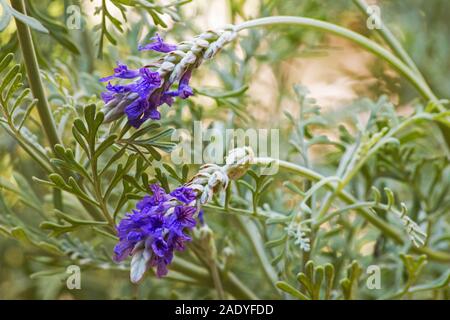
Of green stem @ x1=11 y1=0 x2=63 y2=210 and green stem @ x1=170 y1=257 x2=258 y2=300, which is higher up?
green stem @ x1=11 y1=0 x2=63 y2=210

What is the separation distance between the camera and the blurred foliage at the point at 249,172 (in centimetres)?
39

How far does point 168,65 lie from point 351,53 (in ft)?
1.89

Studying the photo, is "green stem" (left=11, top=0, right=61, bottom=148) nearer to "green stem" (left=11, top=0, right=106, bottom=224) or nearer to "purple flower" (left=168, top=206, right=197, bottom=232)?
"green stem" (left=11, top=0, right=106, bottom=224)

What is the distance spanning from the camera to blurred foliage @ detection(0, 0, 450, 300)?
1.27 ft

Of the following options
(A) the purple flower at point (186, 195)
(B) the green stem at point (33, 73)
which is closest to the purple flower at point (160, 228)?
(A) the purple flower at point (186, 195)

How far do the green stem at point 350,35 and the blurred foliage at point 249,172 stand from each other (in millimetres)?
30

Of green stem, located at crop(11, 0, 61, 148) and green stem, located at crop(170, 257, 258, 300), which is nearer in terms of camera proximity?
green stem, located at crop(11, 0, 61, 148)

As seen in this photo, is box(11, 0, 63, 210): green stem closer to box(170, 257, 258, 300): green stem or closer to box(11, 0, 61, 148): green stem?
box(11, 0, 61, 148): green stem

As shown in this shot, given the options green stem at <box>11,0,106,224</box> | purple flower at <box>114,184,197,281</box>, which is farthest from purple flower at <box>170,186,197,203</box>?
green stem at <box>11,0,106,224</box>

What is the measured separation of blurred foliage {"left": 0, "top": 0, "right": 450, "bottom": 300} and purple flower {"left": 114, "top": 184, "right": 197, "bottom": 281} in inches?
1.7

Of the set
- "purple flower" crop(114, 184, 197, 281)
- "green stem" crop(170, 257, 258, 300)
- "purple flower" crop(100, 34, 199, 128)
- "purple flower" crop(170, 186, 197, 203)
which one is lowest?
"purple flower" crop(114, 184, 197, 281)

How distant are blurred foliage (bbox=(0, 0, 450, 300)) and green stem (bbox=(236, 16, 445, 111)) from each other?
3cm

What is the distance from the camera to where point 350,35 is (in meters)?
0.43

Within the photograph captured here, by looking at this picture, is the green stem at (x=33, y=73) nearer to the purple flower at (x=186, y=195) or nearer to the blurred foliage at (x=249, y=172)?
the blurred foliage at (x=249, y=172)
